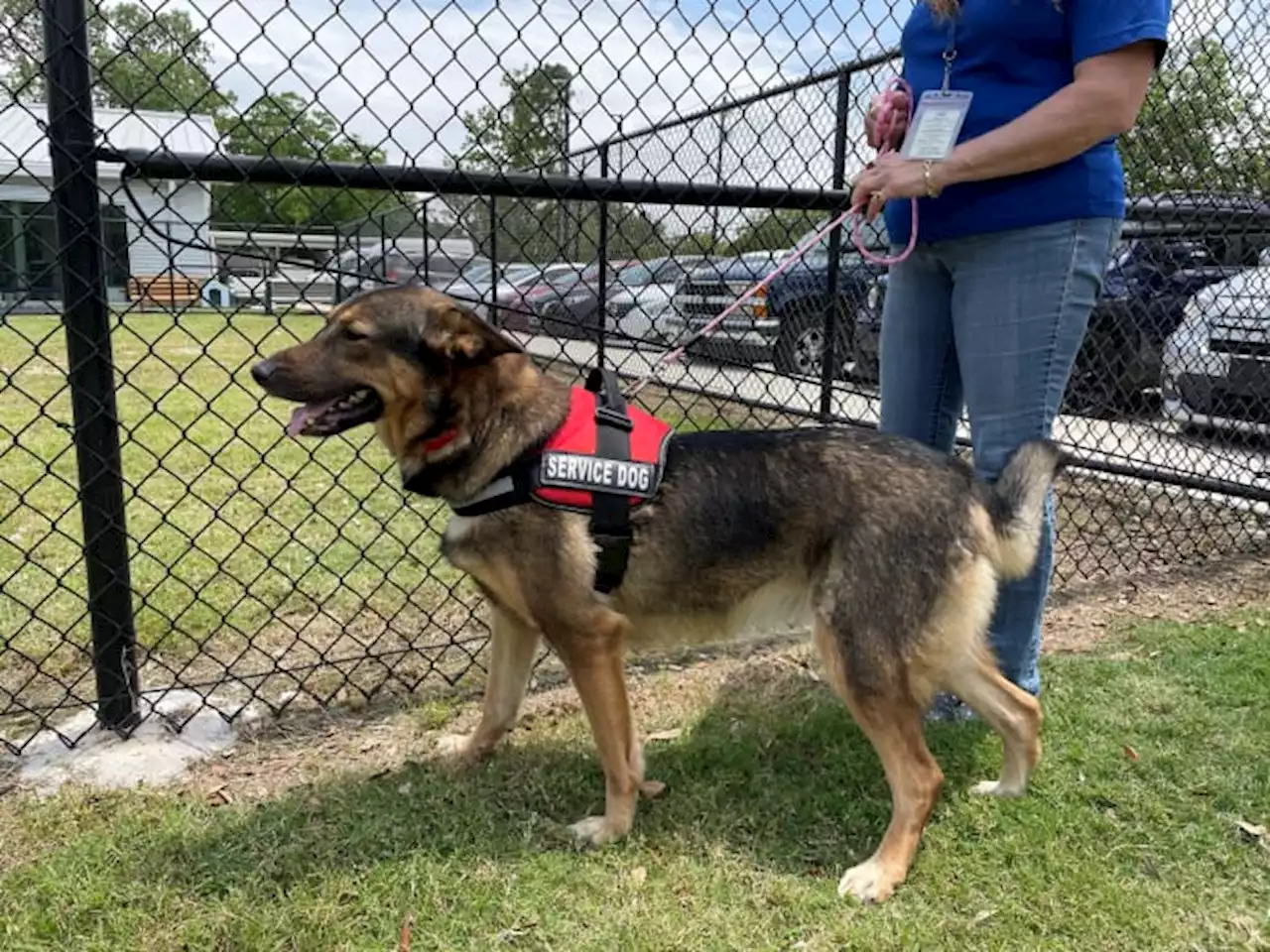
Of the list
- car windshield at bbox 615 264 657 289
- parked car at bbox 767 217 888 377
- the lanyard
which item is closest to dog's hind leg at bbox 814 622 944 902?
the lanyard

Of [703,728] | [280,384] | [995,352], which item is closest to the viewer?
[280,384]

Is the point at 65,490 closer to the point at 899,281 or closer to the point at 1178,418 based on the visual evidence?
the point at 899,281

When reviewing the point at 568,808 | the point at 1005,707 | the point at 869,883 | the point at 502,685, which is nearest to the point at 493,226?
the point at 502,685

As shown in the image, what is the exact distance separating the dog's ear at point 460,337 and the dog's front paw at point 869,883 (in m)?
1.67

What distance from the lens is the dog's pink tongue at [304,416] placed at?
260 centimetres

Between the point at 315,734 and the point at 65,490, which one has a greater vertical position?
Answer: the point at 65,490

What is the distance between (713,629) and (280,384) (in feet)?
4.72

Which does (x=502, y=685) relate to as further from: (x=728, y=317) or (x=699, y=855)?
(x=728, y=317)

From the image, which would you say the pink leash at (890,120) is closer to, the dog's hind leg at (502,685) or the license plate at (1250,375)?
the dog's hind leg at (502,685)

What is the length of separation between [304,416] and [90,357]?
0.77 meters

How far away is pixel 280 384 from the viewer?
2.57 metres

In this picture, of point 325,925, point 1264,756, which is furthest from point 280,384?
point 1264,756

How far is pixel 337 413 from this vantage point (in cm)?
267

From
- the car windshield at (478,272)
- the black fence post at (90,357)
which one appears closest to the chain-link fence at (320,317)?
the black fence post at (90,357)
